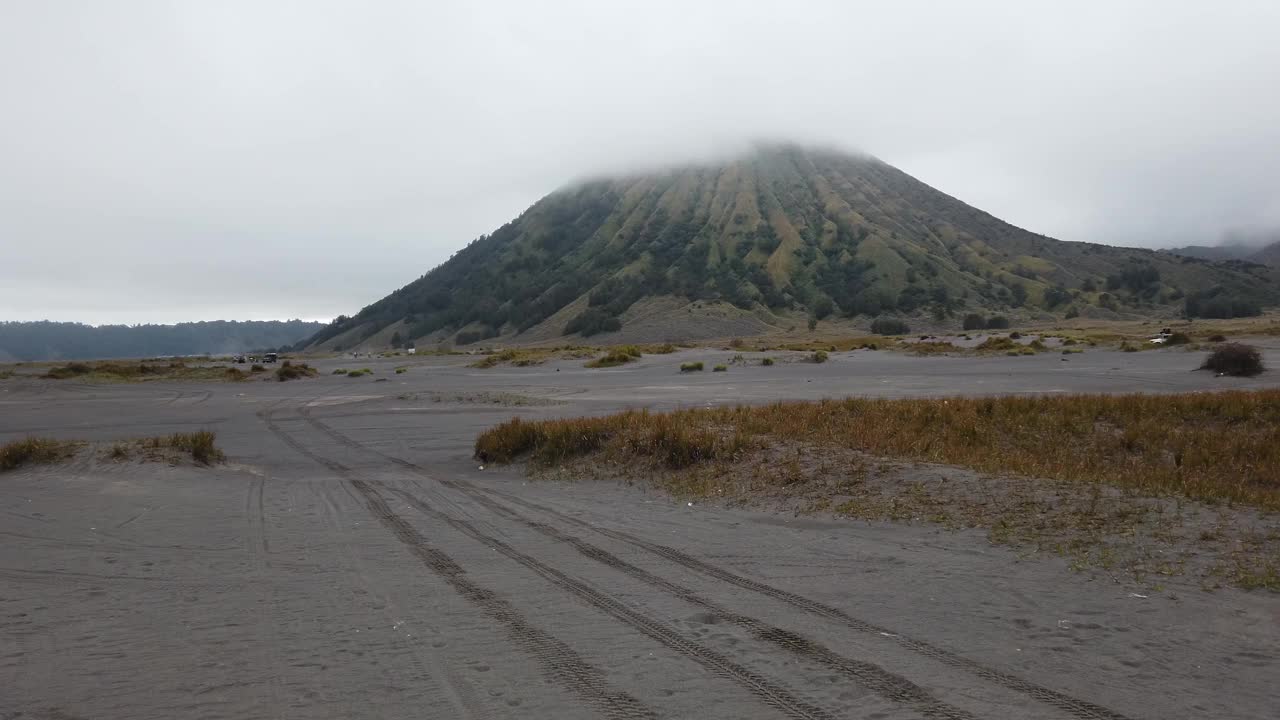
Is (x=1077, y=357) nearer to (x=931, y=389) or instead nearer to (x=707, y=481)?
(x=931, y=389)

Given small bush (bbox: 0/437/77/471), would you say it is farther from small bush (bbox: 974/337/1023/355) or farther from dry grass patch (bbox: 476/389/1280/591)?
small bush (bbox: 974/337/1023/355)

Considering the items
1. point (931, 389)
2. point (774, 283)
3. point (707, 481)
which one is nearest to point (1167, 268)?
point (774, 283)

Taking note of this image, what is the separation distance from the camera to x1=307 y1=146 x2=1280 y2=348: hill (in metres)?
134

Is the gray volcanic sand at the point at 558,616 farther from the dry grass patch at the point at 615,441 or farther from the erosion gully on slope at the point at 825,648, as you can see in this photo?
the dry grass patch at the point at 615,441

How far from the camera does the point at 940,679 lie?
490cm

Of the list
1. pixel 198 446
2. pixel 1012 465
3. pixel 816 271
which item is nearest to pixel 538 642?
pixel 1012 465

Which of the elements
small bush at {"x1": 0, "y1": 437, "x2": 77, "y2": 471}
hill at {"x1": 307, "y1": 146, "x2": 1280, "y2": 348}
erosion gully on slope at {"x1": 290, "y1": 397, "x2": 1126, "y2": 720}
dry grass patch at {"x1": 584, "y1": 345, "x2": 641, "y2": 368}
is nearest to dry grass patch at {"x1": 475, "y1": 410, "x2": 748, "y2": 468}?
erosion gully on slope at {"x1": 290, "y1": 397, "x2": 1126, "y2": 720}

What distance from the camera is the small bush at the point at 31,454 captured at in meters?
14.3

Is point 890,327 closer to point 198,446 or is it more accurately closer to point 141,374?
point 141,374

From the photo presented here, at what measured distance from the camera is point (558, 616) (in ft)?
20.2

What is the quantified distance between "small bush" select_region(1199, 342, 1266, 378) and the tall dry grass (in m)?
15.9

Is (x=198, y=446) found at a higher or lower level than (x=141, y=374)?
lower

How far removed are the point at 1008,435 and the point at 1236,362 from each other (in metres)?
22.3

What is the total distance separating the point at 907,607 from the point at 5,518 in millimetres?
11645
